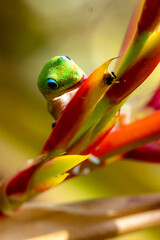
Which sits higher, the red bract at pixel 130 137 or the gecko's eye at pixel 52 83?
the gecko's eye at pixel 52 83

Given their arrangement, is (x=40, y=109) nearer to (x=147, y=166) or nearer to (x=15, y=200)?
(x=147, y=166)

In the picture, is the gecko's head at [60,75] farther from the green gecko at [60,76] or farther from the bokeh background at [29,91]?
the bokeh background at [29,91]

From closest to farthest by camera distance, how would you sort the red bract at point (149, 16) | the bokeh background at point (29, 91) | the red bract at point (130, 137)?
the red bract at point (149, 16) → the red bract at point (130, 137) → the bokeh background at point (29, 91)

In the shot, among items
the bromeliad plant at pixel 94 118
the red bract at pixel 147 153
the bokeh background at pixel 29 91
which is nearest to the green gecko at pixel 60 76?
the bromeliad plant at pixel 94 118

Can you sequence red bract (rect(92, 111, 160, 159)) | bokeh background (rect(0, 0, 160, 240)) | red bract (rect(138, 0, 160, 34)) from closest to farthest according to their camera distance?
red bract (rect(138, 0, 160, 34)) → red bract (rect(92, 111, 160, 159)) → bokeh background (rect(0, 0, 160, 240))

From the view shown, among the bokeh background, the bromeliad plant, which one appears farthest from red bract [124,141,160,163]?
the bokeh background

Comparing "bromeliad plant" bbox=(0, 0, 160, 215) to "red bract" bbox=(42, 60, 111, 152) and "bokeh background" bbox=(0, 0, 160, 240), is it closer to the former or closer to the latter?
"red bract" bbox=(42, 60, 111, 152)

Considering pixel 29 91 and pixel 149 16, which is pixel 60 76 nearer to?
pixel 149 16
